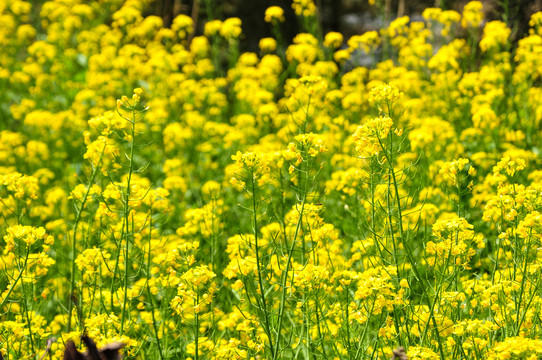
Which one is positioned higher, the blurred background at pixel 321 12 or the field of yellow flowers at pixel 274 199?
the blurred background at pixel 321 12

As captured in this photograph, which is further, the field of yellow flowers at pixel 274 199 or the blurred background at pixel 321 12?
the blurred background at pixel 321 12

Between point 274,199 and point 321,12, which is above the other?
point 321,12

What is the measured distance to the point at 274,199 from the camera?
14.6 feet

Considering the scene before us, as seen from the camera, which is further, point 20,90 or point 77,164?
point 20,90

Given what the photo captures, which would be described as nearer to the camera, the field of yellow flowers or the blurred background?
the field of yellow flowers

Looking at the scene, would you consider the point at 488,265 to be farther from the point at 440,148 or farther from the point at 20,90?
the point at 20,90

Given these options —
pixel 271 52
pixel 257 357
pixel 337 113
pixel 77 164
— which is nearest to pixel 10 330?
pixel 257 357

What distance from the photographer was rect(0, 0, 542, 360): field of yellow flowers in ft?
8.55

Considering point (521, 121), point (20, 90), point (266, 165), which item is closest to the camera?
point (266, 165)

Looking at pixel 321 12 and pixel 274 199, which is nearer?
pixel 274 199

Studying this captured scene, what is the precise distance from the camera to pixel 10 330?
8.66 ft

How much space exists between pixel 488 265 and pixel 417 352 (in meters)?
1.80

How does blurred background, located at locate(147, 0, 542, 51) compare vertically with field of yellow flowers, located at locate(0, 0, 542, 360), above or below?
above

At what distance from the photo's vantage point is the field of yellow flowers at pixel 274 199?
2.61m
